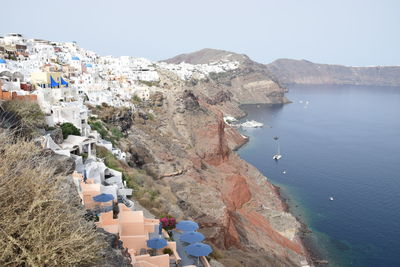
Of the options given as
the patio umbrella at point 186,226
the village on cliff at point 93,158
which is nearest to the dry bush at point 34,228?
the village on cliff at point 93,158

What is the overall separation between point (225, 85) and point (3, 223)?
147 m

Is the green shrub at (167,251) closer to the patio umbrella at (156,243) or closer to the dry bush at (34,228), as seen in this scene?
the patio umbrella at (156,243)

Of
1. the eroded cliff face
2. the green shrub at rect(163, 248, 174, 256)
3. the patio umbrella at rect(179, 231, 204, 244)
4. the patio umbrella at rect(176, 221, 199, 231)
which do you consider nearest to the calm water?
the eroded cliff face

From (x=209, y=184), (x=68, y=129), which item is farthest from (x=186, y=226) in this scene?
(x=209, y=184)

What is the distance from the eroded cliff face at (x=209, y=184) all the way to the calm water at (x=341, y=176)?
4.26 m

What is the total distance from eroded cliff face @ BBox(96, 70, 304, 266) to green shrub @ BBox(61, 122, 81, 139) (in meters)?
7.37

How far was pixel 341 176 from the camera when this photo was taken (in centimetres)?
5494

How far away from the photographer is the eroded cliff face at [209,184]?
85.6ft

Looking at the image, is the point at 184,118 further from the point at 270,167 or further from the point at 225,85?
the point at 225,85

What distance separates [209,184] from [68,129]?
62.6ft

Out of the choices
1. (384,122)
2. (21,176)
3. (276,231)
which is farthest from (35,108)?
Result: (384,122)

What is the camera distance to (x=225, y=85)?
492 ft

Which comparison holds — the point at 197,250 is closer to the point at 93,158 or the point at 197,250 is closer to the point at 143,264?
the point at 143,264

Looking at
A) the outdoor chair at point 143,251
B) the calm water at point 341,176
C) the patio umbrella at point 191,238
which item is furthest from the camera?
the calm water at point 341,176
